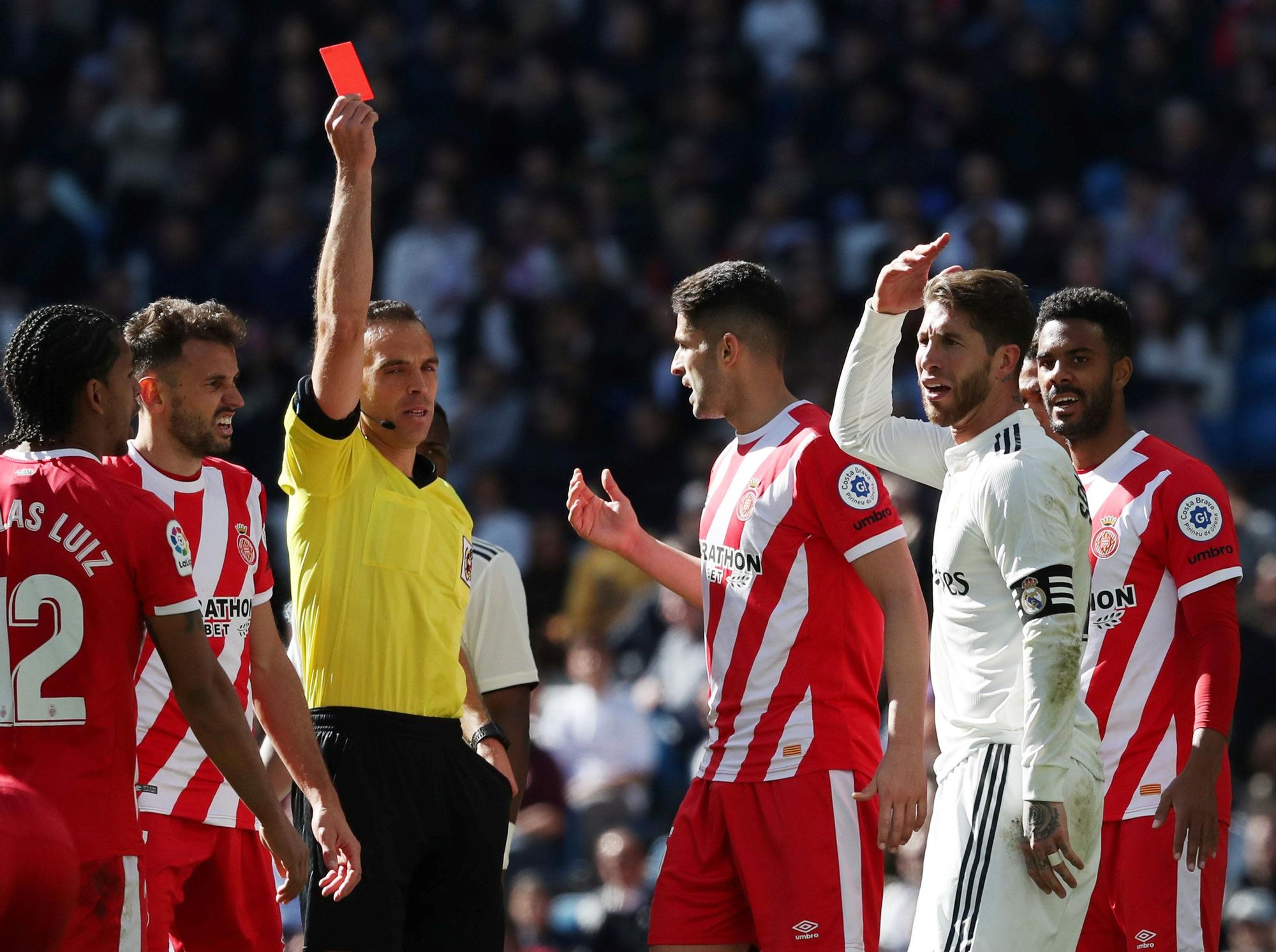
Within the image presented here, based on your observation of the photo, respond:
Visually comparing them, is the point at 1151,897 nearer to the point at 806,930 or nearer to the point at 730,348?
the point at 806,930

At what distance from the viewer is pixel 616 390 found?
44.8ft

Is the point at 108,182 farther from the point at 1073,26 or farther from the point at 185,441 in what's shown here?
the point at 185,441

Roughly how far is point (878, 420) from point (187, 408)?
2224 millimetres

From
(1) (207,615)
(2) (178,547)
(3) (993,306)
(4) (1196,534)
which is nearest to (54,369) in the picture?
(2) (178,547)

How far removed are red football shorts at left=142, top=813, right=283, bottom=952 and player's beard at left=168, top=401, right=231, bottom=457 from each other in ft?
3.81

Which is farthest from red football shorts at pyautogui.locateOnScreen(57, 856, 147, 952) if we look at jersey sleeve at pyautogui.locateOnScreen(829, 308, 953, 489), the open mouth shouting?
the open mouth shouting

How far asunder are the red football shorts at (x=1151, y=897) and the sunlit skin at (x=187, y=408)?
10.1 feet

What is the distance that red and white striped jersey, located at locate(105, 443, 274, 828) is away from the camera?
5.43 metres

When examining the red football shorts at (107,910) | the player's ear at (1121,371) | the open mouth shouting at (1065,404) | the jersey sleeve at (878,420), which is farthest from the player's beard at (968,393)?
the red football shorts at (107,910)

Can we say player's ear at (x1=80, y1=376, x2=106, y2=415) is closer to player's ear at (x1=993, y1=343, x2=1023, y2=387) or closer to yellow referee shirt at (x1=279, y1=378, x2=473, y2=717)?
yellow referee shirt at (x1=279, y1=378, x2=473, y2=717)

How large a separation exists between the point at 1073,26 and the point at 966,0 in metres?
0.89

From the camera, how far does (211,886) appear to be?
5.51 m

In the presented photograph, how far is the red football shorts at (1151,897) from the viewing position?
5484 mm

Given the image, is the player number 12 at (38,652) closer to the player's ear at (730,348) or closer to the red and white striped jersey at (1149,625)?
the player's ear at (730,348)
